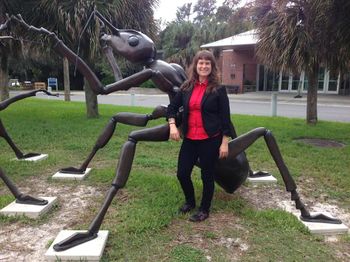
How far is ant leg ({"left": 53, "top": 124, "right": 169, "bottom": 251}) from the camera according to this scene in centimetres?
311

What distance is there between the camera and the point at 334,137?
339 inches

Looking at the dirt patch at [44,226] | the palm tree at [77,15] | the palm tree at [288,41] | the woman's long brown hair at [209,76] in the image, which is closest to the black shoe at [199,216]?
the dirt patch at [44,226]

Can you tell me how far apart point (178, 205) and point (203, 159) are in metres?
0.80

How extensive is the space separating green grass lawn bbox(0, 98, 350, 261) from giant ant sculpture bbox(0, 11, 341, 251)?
0.29 metres

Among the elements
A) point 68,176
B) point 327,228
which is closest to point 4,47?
point 68,176

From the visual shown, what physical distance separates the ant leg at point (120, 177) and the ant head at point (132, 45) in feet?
2.86

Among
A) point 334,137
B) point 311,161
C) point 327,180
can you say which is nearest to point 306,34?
point 334,137

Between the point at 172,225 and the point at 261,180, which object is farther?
the point at 261,180

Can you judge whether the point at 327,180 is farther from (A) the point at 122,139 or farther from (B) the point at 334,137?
(A) the point at 122,139

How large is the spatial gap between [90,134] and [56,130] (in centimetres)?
112

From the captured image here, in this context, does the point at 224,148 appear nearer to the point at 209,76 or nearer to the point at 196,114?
the point at 196,114

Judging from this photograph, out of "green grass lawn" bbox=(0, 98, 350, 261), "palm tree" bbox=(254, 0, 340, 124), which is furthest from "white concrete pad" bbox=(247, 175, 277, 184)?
"palm tree" bbox=(254, 0, 340, 124)

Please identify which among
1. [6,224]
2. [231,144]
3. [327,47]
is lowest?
[6,224]

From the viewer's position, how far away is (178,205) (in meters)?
4.13
